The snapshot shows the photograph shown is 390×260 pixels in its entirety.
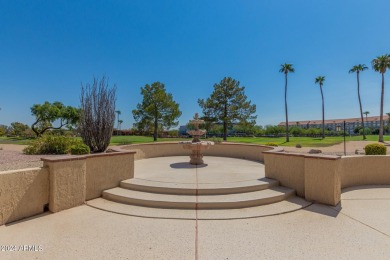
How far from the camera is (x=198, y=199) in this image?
480 centimetres

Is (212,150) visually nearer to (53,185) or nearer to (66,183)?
(66,183)

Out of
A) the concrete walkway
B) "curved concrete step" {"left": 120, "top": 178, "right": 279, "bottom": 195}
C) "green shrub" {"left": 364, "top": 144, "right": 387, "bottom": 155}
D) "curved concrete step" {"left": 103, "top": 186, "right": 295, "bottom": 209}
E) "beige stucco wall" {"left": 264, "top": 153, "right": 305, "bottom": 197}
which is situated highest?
"green shrub" {"left": 364, "top": 144, "right": 387, "bottom": 155}

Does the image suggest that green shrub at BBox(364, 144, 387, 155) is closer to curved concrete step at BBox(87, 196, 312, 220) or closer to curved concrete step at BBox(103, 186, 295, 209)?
curved concrete step at BBox(103, 186, 295, 209)

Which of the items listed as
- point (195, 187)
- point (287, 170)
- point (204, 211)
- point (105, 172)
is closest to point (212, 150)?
point (287, 170)

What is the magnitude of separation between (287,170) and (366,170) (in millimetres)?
3445

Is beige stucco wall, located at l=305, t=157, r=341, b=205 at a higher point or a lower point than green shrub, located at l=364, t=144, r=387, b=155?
lower

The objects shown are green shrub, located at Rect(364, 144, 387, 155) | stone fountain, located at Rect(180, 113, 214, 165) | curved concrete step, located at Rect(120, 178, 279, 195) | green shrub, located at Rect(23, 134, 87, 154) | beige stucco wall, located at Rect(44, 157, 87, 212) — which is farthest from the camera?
green shrub, located at Rect(23, 134, 87, 154)

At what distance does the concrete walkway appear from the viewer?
299 cm

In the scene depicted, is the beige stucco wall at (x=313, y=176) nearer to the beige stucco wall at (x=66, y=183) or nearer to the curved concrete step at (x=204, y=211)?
the curved concrete step at (x=204, y=211)

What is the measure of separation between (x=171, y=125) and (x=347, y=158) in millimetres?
26215

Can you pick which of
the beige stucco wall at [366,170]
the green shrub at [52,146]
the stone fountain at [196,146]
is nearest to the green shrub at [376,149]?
the beige stucco wall at [366,170]

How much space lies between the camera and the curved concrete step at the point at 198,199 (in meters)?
4.59

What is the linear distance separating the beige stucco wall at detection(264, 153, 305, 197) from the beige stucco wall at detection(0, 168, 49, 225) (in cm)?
618

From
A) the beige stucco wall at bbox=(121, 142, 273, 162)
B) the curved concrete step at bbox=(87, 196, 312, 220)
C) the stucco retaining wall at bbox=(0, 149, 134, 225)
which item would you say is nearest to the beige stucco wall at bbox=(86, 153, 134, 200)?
the stucco retaining wall at bbox=(0, 149, 134, 225)
